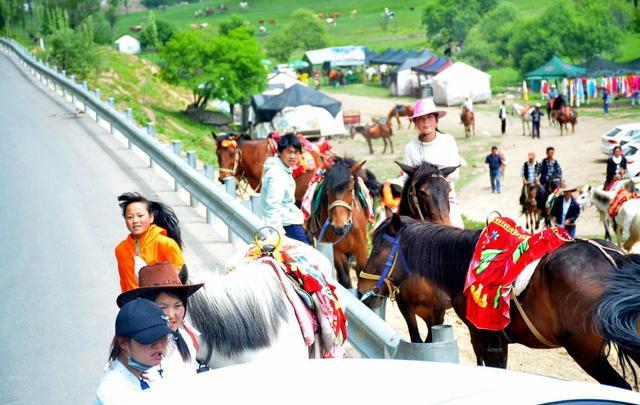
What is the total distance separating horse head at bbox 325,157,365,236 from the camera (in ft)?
35.1

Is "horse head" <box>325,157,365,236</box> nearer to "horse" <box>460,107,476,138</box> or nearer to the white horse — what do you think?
the white horse

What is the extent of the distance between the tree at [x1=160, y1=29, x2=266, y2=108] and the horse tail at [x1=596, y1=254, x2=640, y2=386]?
155 ft

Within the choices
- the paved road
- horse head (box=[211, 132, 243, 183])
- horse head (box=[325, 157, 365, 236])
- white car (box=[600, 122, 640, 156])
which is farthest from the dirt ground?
the paved road

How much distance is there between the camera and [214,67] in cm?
5281

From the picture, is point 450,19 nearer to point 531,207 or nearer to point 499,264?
point 531,207

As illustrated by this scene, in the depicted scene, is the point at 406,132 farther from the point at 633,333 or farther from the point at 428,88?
the point at 633,333

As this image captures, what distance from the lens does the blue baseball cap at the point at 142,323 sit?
4.23 meters

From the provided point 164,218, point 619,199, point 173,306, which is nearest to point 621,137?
point 619,199

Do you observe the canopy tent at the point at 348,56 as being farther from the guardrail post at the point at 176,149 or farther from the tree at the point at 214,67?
the guardrail post at the point at 176,149

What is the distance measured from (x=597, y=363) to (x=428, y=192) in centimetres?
326

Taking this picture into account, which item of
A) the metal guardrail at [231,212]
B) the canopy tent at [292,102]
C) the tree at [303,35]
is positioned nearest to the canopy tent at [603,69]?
the canopy tent at [292,102]

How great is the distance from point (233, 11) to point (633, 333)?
525 feet

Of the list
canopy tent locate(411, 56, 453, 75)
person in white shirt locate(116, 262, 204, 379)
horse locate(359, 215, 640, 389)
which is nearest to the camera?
person in white shirt locate(116, 262, 204, 379)

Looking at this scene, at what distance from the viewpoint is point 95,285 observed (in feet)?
29.1
